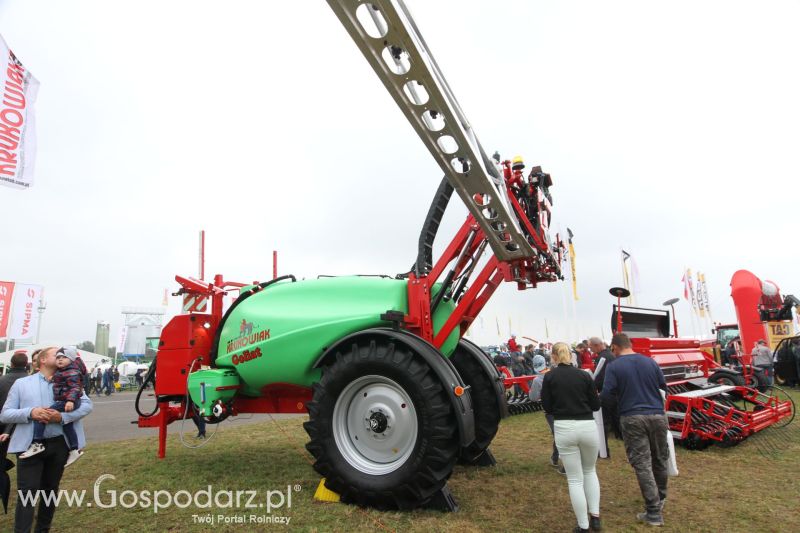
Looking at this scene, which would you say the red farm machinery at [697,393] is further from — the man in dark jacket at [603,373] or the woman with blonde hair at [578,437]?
the woman with blonde hair at [578,437]

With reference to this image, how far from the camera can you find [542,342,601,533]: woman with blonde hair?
396 centimetres

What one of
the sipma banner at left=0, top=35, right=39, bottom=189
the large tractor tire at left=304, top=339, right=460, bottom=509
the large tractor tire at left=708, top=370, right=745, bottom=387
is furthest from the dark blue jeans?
the large tractor tire at left=708, top=370, right=745, bottom=387

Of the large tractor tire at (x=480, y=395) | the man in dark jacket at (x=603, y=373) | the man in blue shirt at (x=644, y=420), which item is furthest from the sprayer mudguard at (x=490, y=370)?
the man in blue shirt at (x=644, y=420)

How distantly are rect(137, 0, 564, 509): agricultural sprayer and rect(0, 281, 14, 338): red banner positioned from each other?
15868mm

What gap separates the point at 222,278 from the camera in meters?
6.84

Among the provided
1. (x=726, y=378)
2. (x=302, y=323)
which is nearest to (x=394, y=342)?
(x=302, y=323)

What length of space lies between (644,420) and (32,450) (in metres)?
5.17

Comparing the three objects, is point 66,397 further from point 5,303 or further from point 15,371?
point 5,303

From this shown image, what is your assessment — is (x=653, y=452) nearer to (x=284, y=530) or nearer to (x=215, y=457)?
(x=284, y=530)

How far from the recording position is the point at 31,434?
3.82m

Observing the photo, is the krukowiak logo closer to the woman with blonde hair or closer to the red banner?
the woman with blonde hair

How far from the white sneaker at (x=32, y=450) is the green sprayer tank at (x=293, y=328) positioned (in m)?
1.87

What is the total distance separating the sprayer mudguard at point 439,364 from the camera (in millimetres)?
4273

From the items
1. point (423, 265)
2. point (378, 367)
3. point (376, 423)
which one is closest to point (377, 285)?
point (423, 265)
